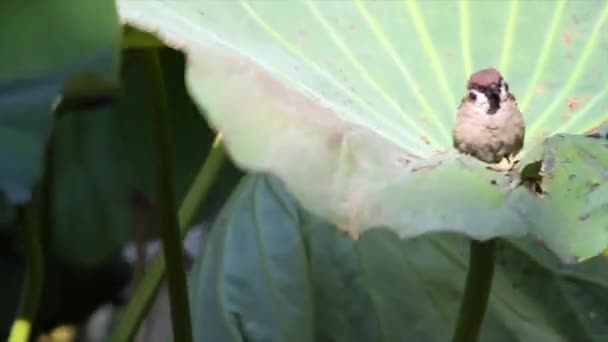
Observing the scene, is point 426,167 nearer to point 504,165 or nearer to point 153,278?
point 504,165

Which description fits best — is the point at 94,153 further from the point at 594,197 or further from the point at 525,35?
the point at 594,197

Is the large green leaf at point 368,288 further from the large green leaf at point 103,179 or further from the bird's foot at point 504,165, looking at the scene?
the large green leaf at point 103,179

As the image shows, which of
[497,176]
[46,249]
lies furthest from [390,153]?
[46,249]

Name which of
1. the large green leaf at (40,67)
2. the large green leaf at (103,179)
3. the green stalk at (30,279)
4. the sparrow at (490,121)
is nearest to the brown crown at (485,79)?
the sparrow at (490,121)

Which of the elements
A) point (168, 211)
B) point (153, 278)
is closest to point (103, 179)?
point (153, 278)

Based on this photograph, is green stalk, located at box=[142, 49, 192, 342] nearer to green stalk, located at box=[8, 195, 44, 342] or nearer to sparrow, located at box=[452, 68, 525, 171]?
green stalk, located at box=[8, 195, 44, 342]

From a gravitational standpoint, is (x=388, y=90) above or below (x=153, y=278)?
above
